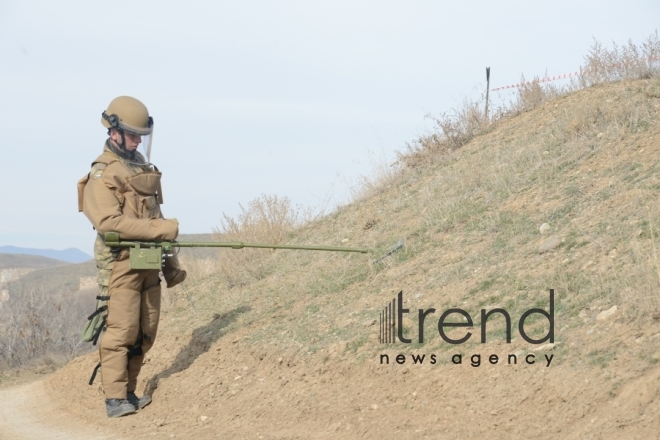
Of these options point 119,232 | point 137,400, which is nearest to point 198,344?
point 137,400

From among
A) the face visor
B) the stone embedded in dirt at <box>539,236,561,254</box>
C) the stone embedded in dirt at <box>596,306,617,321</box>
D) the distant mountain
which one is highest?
the distant mountain

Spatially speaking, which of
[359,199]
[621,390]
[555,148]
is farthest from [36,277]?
[621,390]

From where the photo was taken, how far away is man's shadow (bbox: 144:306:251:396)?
7121 mm

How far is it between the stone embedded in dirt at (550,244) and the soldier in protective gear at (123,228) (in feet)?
9.73

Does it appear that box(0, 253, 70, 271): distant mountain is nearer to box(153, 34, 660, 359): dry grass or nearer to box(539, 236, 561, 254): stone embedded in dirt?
box(153, 34, 660, 359): dry grass

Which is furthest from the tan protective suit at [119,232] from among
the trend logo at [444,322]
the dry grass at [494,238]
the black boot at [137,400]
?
the trend logo at [444,322]

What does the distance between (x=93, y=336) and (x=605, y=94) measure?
7.63 metres

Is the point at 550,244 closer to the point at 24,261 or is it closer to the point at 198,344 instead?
the point at 198,344

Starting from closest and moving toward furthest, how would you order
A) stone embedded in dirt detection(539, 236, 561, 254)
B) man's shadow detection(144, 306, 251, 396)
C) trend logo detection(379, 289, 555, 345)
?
trend logo detection(379, 289, 555, 345), stone embedded in dirt detection(539, 236, 561, 254), man's shadow detection(144, 306, 251, 396)

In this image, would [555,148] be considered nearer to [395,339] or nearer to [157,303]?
[395,339]

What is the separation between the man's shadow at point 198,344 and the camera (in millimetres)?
7121

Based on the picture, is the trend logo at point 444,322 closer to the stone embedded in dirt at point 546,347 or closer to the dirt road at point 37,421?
→ the stone embedded in dirt at point 546,347

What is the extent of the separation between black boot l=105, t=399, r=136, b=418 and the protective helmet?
6.88 ft

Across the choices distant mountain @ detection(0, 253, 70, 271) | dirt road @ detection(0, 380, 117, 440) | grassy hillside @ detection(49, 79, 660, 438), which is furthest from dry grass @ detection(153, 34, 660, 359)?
distant mountain @ detection(0, 253, 70, 271)
